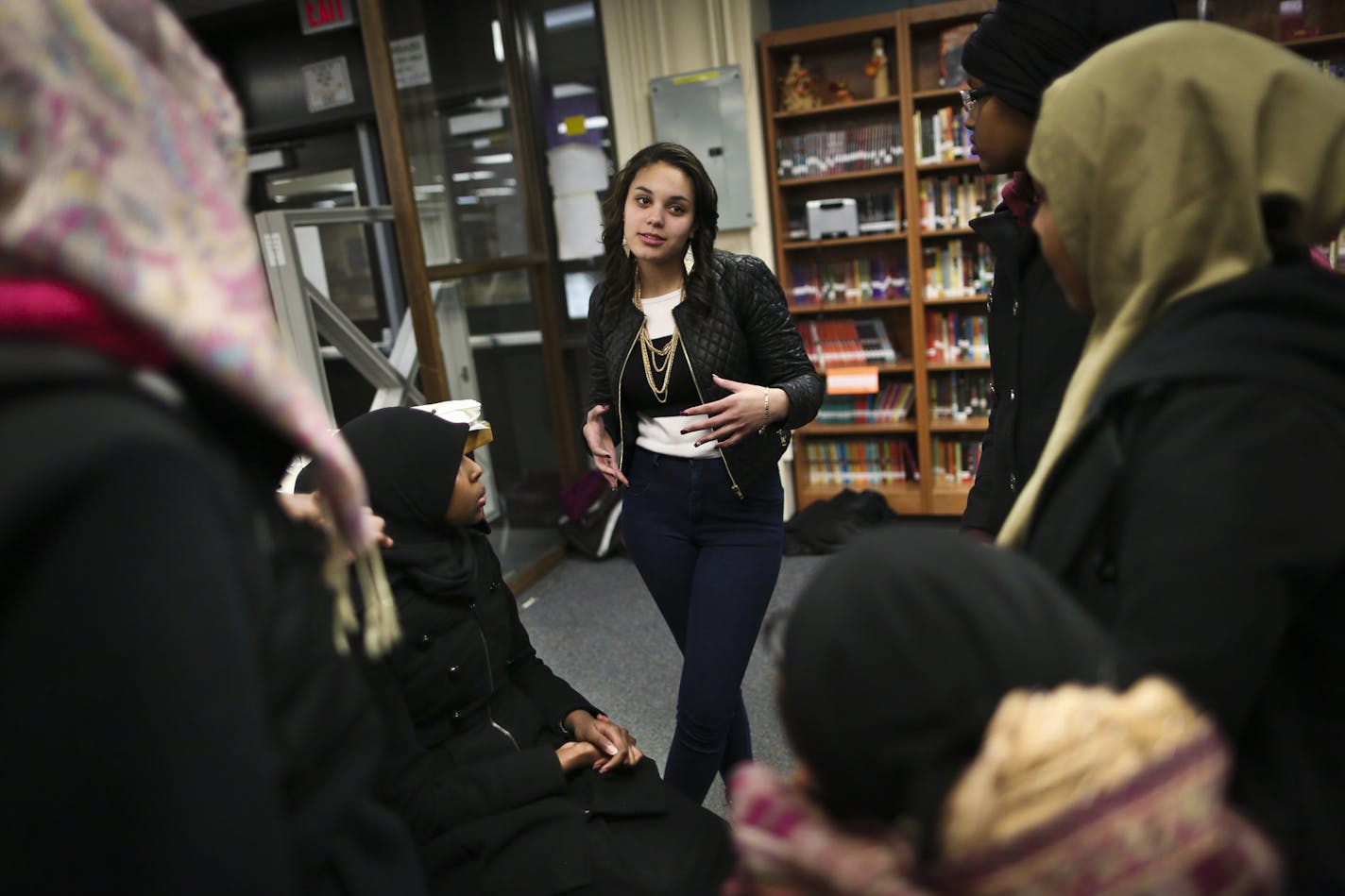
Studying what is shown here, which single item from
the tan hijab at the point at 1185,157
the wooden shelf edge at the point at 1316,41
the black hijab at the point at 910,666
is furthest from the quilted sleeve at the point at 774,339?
the wooden shelf edge at the point at 1316,41

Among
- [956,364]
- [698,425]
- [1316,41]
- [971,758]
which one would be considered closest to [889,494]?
[956,364]

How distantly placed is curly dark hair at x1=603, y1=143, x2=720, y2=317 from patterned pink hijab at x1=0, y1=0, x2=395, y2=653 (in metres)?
1.39

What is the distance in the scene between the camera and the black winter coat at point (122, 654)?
0.46 metres

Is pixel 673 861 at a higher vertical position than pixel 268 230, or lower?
lower

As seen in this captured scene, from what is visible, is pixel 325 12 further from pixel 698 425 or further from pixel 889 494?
pixel 889 494

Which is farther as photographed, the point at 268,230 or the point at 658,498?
the point at 268,230

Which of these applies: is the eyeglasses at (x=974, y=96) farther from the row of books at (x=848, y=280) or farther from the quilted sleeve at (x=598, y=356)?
the row of books at (x=848, y=280)

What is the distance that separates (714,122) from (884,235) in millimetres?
957

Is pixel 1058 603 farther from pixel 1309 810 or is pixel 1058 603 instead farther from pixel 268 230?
pixel 268 230

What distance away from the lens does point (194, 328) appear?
51 centimetres

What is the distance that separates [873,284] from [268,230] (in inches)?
108

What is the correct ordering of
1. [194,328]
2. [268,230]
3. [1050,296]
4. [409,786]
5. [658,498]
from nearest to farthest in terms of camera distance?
1. [194,328]
2. [409,786]
3. [1050,296]
4. [658,498]
5. [268,230]

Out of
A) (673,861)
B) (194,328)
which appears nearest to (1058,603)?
(194,328)

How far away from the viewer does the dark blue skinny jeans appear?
5.95ft
